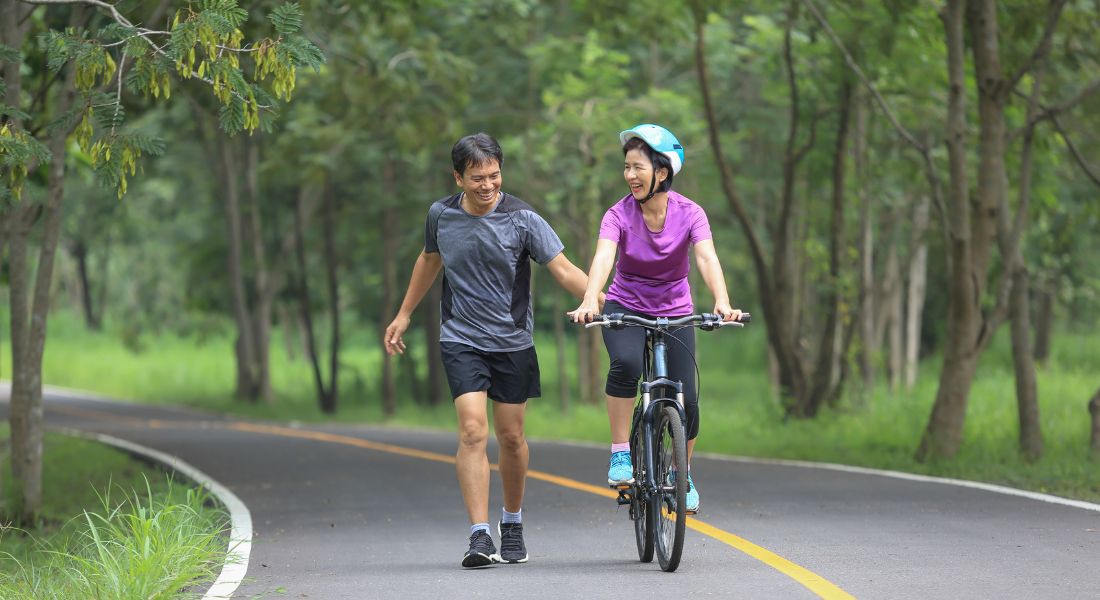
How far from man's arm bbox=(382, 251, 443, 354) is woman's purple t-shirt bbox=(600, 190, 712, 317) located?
3.00ft

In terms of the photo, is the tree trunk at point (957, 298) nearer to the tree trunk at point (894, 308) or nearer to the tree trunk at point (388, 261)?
the tree trunk at point (894, 308)

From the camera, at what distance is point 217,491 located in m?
12.6

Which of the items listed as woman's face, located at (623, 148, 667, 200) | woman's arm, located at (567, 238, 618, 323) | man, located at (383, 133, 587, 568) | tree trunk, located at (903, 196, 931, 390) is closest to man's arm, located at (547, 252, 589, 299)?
man, located at (383, 133, 587, 568)

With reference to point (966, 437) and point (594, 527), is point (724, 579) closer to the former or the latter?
Answer: point (594, 527)

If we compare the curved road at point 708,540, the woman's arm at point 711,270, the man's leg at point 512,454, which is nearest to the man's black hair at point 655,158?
the woman's arm at point 711,270

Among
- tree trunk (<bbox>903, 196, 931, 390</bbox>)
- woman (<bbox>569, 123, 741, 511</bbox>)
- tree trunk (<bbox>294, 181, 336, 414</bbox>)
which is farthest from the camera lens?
tree trunk (<bbox>294, 181, 336, 414</bbox>)

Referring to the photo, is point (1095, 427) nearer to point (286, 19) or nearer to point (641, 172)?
point (641, 172)

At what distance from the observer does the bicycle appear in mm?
7070

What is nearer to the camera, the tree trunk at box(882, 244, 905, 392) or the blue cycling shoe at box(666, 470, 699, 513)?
the blue cycling shoe at box(666, 470, 699, 513)

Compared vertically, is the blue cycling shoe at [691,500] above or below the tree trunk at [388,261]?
below

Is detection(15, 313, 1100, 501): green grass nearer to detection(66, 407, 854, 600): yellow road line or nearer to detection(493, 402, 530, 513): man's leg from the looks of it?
detection(66, 407, 854, 600): yellow road line

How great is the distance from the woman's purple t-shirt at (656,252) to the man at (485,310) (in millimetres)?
291

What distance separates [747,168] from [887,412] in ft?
37.8

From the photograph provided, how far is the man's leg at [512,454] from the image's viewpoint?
7836mm
